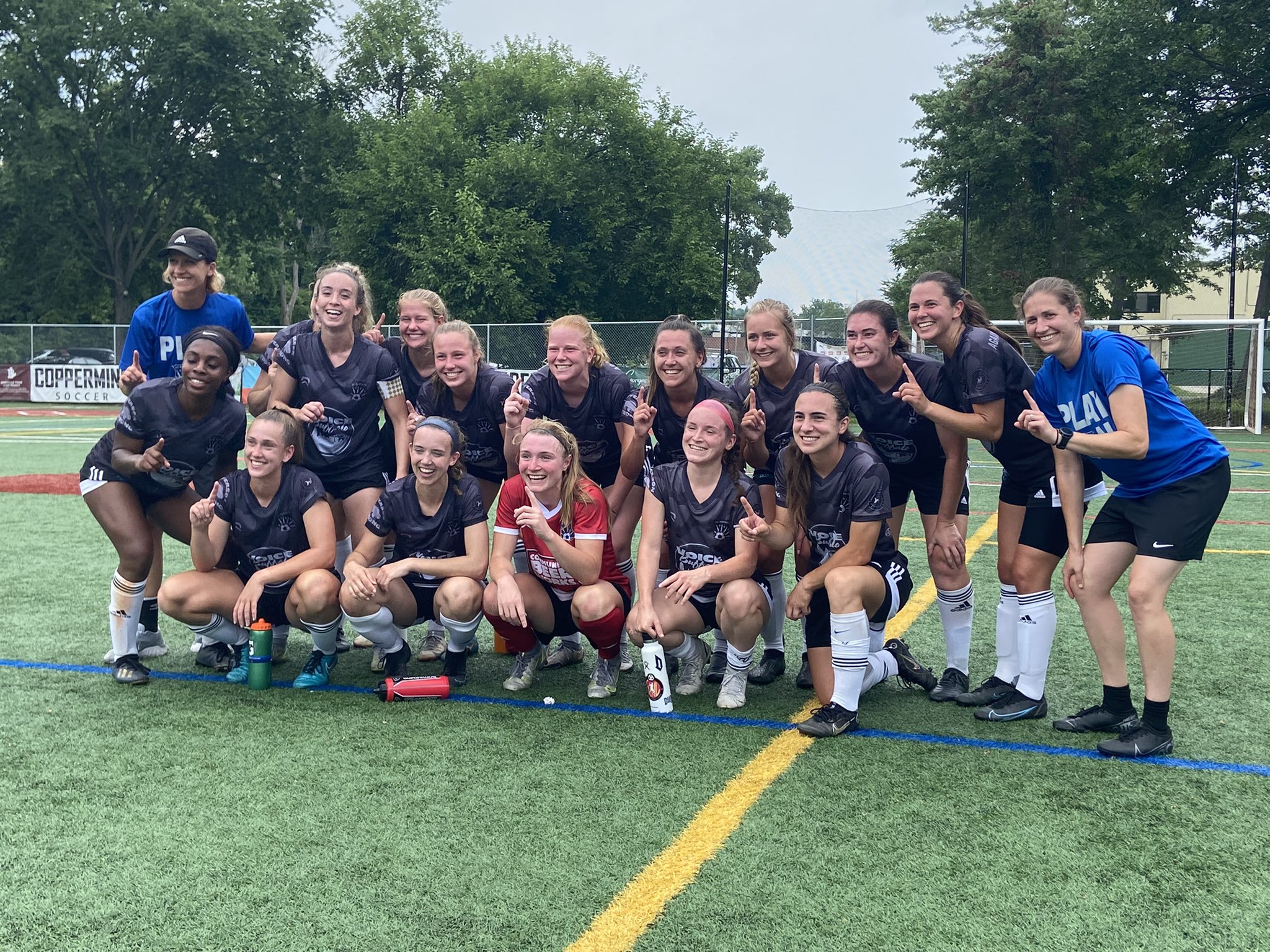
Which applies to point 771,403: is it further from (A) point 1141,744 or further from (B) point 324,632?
(B) point 324,632

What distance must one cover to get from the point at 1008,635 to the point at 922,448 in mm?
913

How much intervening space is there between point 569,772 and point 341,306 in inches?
101

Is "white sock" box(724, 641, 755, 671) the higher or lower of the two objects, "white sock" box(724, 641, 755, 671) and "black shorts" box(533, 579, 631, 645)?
the lower

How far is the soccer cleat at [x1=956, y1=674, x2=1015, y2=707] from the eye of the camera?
4.67m

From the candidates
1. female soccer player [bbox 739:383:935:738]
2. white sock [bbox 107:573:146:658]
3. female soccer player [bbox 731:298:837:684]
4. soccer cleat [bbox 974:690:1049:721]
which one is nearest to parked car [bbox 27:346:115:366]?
white sock [bbox 107:573:146:658]

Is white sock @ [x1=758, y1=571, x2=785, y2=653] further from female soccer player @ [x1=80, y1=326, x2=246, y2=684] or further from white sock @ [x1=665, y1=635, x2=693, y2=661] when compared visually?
female soccer player @ [x1=80, y1=326, x2=246, y2=684]

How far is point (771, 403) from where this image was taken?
503cm

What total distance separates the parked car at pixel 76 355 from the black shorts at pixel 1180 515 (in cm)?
2947

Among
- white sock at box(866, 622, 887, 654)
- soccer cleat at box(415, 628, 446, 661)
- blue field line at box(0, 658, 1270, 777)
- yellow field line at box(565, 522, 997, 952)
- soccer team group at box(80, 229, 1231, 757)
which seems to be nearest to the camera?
yellow field line at box(565, 522, 997, 952)

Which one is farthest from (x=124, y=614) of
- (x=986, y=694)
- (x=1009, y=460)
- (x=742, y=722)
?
(x=1009, y=460)

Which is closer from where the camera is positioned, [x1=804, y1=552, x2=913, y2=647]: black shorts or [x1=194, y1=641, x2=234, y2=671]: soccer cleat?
[x1=804, y1=552, x2=913, y2=647]: black shorts

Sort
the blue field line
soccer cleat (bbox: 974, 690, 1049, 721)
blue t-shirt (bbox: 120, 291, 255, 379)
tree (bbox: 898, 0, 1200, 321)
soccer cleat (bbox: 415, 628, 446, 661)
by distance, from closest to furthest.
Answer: the blue field line
soccer cleat (bbox: 974, 690, 1049, 721)
blue t-shirt (bbox: 120, 291, 255, 379)
soccer cleat (bbox: 415, 628, 446, 661)
tree (bbox: 898, 0, 1200, 321)

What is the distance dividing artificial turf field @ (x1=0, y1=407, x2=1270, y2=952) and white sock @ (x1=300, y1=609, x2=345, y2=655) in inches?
7.6

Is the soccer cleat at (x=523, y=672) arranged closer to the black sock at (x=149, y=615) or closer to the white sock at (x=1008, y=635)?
the black sock at (x=149, y=615)
